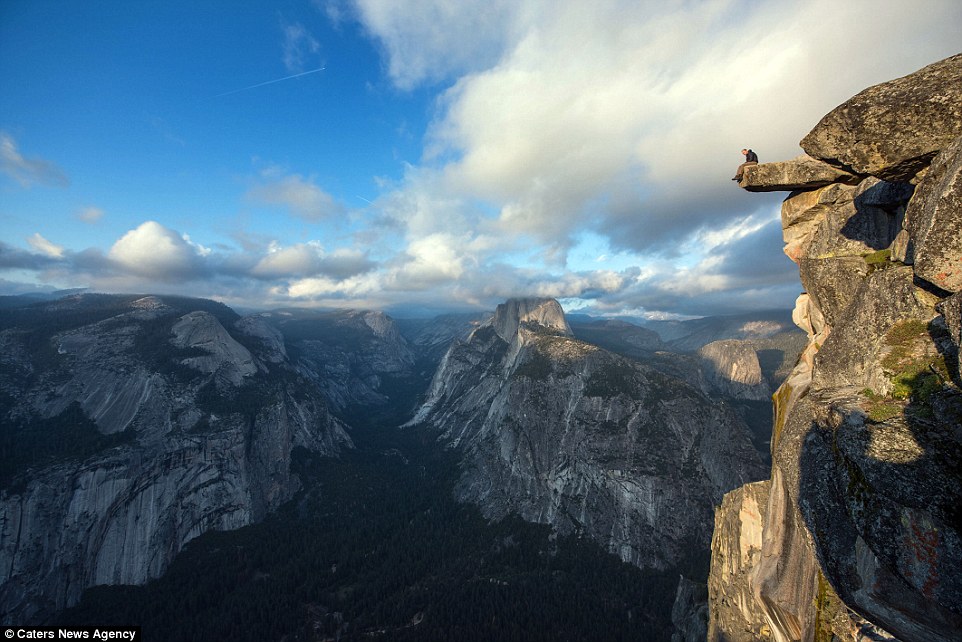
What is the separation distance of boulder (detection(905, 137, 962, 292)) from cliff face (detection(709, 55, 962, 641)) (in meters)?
0.04

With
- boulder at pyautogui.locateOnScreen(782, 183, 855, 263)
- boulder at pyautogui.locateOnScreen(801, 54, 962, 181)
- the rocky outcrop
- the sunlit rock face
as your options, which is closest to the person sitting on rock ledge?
boulder at pyautogui.locateOnScreen(782, 183, 855, 263)

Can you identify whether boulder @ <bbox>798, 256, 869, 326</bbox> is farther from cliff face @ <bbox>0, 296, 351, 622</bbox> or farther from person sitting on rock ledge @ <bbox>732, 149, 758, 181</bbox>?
cliff face @ <bbox>0, 296, 351, 622</bbox>

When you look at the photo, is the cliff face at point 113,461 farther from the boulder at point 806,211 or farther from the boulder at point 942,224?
the boulder at point 942,224

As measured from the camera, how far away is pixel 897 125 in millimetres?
15266

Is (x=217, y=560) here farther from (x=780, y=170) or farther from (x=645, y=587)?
(x=780, y=170)

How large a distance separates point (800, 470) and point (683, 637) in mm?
62416

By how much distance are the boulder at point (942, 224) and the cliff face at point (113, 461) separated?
681 ft

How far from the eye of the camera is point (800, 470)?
16875 mm

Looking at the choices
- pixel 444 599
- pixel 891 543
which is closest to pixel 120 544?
pixel 444 599

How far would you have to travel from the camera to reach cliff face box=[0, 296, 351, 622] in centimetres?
12225

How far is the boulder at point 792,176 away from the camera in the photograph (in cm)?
2248

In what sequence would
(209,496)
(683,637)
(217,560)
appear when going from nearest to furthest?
1. (683,637)
2. (217,560)
3. (209,496)

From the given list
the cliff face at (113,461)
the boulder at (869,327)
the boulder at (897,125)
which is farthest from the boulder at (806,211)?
the cliff face at (113,461)

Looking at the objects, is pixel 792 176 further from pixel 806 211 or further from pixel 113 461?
pixel 113 461
